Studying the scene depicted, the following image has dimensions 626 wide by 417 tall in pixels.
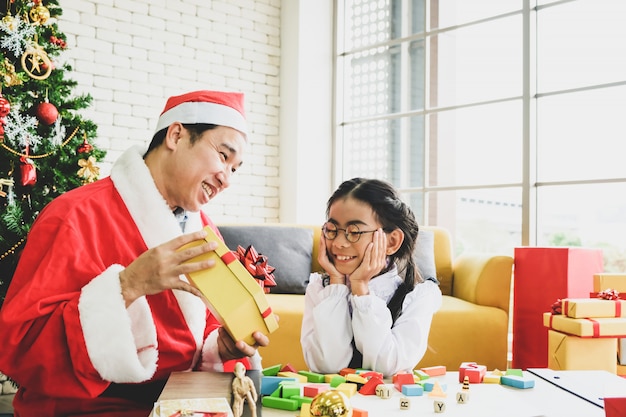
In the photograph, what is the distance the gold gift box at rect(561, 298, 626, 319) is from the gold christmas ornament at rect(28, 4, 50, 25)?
117 inches

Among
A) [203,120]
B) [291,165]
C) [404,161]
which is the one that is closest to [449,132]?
[404,161]

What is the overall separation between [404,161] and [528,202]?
1232 mm

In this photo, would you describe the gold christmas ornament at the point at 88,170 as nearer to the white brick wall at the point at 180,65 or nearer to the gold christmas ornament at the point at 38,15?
the gold christmas ornament at the point at 38,15

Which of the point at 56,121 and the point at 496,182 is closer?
the point at 56,121

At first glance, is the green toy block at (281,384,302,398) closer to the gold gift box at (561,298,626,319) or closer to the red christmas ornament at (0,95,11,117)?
the gold gift box at (561,298,626,319)

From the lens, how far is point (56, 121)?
3430mm

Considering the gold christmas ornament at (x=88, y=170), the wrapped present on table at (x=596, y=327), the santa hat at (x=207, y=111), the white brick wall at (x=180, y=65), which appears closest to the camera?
the santa hat at (x=207, y=111)

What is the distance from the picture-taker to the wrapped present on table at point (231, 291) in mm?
1125

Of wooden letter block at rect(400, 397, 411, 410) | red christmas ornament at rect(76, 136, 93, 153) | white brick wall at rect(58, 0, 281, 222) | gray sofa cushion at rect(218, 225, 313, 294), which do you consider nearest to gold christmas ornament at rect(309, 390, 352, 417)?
wooden letter block at rect(400, 397, 411, 410)

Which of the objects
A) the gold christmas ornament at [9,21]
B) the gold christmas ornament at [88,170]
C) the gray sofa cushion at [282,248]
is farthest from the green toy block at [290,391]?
the gold christmas ornament at [9,21]

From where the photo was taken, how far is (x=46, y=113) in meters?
3.33

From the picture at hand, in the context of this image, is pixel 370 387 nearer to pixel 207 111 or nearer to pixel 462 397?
pixel 462 397

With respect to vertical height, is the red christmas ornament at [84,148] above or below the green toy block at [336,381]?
above

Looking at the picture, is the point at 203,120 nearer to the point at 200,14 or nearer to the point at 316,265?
the point at 316,265
